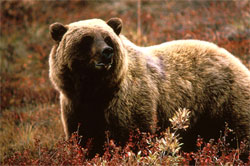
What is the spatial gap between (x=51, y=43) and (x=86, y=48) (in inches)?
230

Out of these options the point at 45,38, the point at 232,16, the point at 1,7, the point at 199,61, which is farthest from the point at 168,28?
the point at 1,7

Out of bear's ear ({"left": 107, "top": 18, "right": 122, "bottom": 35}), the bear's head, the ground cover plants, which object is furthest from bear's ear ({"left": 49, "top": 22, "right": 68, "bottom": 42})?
the ground cover plants

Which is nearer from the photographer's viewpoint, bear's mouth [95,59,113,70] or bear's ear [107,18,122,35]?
bear's mouth [95,59,113,70]

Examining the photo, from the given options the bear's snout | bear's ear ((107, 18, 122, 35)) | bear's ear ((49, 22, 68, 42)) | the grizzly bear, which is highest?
bear's ear ((107, 18, 122, 35))

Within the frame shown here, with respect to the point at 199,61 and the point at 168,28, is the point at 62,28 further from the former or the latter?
the point at 168,28

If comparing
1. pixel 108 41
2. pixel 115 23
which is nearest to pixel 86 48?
pixel 108 41

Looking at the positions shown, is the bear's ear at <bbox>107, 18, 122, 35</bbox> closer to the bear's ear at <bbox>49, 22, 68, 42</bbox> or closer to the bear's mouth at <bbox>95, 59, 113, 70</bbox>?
the bear's ear at <bbox>49, 22, 68, 42</bbox>

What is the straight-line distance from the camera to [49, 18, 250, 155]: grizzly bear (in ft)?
13.2

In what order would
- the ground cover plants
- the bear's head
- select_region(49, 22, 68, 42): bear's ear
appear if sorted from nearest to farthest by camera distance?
the bear's head → select_region(49, 22, 68, 42): bear's ear → the ground cover plants

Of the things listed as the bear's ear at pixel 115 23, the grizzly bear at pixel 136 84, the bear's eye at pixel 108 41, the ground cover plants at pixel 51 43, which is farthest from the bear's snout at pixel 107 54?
the ground cover plants at pixel 51 43

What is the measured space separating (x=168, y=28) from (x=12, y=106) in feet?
15.9

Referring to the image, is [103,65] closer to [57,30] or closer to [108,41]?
[108,41]

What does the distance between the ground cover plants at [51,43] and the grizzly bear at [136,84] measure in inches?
10.1

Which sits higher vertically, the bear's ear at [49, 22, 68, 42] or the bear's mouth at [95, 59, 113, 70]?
the bear's ear at [49, 22, 68, 42]
